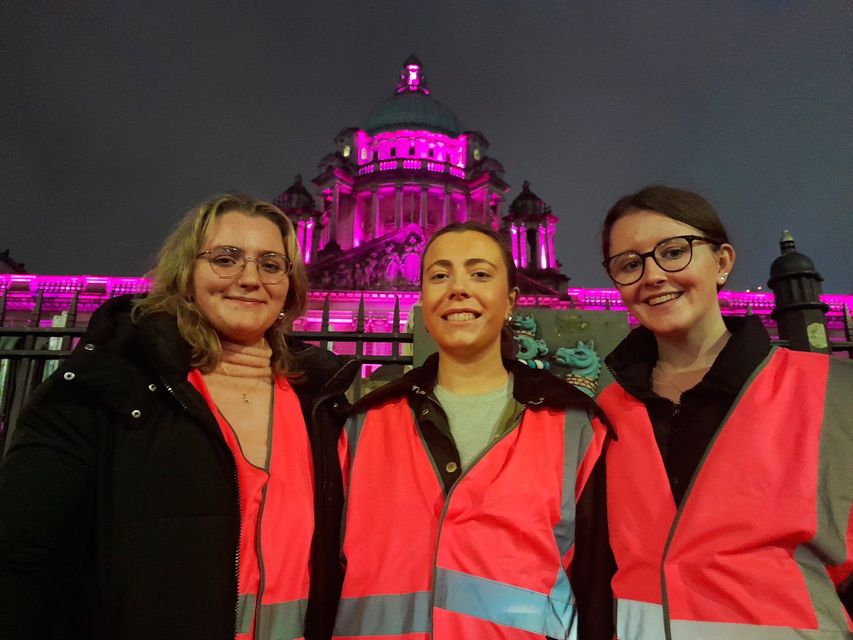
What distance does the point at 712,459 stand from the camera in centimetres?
206

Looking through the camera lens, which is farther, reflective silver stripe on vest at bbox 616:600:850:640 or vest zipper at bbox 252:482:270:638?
vest zipper at bbox 252:482:270:638

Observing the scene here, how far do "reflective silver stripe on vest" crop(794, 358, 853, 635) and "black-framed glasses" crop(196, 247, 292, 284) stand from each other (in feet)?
7.94

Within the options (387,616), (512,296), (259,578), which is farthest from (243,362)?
(512,296)

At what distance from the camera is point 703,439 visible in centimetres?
218

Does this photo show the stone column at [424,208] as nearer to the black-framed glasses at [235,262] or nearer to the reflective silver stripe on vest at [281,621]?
the black-framed glasses at [235,262]

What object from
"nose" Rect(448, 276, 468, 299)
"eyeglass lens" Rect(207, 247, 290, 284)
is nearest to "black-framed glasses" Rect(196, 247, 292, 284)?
"eyeglass lens" Rect(207, 247, 290, 284)

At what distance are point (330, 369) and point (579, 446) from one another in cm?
132

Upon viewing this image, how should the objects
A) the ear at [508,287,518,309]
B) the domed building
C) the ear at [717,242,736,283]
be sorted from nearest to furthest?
the ear at [717,242,736,283] < the ear at [508,287,518,309] < the domed building

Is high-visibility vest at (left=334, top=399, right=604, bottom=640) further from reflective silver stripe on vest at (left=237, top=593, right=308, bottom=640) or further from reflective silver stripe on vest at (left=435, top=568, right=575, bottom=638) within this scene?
reflective silver stripe on vest at (left=237, top=593, right=308, bottom=640)

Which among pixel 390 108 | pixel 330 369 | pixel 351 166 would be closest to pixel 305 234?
pixel 351 166

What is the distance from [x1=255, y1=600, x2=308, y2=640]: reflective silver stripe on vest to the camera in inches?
80.4

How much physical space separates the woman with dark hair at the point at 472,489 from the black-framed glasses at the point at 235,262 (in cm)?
77

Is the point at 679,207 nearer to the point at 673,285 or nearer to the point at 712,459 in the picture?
the point at 673,285

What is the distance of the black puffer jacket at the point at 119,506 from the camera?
182cm
